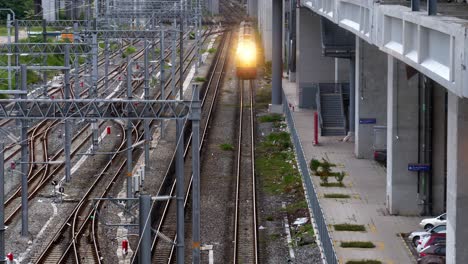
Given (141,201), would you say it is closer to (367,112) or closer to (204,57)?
(367,112)

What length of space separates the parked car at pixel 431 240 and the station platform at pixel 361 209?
26 cm

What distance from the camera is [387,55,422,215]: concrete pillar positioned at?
2138cm

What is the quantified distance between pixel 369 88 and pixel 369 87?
0.09 ft

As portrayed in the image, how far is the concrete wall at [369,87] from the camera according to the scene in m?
27.7

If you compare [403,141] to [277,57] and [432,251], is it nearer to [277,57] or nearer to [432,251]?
[432,251]

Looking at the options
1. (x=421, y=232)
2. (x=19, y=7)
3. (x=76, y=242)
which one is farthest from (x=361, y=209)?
(x=19, y=7)

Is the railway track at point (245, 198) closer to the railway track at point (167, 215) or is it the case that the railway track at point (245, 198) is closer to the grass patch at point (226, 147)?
the grass patch at point (226, 147)

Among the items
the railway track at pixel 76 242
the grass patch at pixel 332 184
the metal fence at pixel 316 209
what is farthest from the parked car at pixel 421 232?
the railway track at pixel 76 242

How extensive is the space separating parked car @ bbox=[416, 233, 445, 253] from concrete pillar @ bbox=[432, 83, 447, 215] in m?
3.17

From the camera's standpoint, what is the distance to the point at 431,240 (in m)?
18.0

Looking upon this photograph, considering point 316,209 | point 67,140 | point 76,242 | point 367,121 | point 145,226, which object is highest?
point 145,226

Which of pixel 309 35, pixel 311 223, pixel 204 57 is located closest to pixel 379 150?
pixel 311 223

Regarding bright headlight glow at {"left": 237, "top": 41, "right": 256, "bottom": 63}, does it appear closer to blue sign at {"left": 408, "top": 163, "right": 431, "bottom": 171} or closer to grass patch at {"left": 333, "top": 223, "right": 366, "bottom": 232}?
blue sign at {"left": 408, "top": 163, "right": 431, "bottom": 171}

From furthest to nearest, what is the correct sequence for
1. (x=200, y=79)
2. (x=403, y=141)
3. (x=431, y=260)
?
(x=200, y=79) → (x=403, y=141) → (x=431, y=260)
